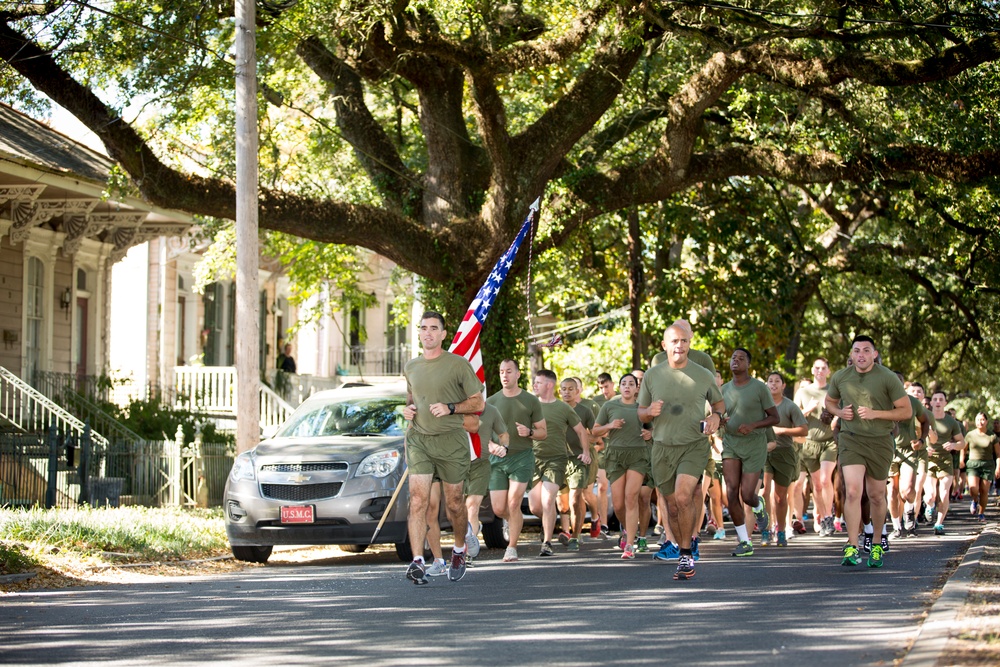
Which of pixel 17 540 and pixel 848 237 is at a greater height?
pixel 848 237

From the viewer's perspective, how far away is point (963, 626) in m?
7.59

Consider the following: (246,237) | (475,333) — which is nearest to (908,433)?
(475,333)

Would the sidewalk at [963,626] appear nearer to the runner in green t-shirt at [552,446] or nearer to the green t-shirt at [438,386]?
the green t-shirt at [438,386]

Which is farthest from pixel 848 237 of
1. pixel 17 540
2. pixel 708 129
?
pixel 17 540

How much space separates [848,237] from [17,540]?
2104 centimetres

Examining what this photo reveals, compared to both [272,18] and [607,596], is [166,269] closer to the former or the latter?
[272,18]

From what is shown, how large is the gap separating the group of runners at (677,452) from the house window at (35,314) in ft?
37.0

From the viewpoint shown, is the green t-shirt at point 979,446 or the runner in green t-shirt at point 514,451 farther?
the green t-shirt at point 979,446

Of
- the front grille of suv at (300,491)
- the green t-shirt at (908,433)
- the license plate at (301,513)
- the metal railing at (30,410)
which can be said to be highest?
the metal railing at (30,410)

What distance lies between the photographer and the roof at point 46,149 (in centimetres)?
2152

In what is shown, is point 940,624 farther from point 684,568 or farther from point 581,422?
point 581,422

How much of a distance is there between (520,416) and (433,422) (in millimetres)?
3560

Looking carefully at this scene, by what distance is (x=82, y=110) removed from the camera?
55.6 ft

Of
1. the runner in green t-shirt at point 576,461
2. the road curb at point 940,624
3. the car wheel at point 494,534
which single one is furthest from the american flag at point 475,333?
the road curb at point 940,624
